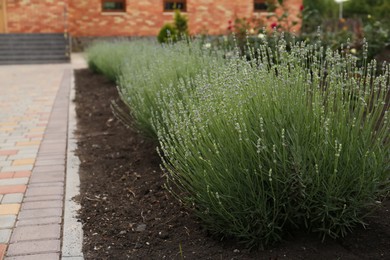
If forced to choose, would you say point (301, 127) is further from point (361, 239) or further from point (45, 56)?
point (45, 56)

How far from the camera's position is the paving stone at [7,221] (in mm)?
3162

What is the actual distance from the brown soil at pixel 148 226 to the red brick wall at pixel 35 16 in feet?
52.7

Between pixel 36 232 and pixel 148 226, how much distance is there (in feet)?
2.19

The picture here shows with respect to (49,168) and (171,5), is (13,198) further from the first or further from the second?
(171,5)

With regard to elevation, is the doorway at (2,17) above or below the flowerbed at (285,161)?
above

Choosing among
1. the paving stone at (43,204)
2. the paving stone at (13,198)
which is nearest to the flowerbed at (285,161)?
the paving stone at (43,204)

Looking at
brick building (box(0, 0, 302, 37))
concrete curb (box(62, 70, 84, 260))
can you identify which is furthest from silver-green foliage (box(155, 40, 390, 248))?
brick building (box(0, 0, 302, 37))

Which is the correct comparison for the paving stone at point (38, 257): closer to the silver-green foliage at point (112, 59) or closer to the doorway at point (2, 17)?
the silver-green foliage at point (112, 59)

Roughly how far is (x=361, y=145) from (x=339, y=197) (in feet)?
0.94

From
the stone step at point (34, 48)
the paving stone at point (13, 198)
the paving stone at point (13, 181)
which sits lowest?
the paving stone at point (13, 181)

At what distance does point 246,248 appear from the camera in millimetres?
2609

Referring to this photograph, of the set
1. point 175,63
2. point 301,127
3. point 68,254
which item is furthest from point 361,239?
point 175,63

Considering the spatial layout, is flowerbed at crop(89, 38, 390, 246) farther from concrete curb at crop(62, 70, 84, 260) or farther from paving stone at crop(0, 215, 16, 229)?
paving stone at crop(0, 215, 16, 229)

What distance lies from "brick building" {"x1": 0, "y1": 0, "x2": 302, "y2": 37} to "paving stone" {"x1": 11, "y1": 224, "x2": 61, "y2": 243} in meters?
16.6
